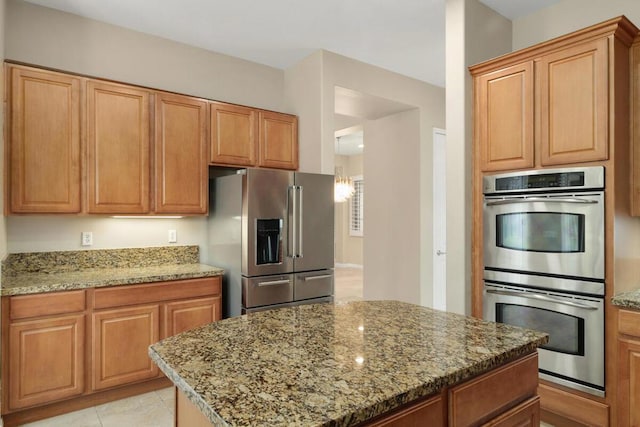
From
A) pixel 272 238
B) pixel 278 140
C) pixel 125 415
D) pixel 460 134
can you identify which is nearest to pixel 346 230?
pixel 278 140

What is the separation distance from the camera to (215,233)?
3.63 m

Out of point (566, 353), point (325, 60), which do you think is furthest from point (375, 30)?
point (566, 353)

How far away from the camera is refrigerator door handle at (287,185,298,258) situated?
3.36 m

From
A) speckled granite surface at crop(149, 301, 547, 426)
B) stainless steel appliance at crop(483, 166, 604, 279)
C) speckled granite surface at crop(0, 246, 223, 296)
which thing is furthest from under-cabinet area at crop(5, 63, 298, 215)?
stainless steel appliance at crop(483, 166, 604, 279)

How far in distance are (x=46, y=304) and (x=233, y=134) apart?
1.95 metres

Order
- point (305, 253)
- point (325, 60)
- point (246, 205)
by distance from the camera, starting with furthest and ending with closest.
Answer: point (325, 60) → point (305, 253) → point (246, 205)

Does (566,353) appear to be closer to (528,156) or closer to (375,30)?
(528,156)

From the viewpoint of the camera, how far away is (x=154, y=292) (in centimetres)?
298

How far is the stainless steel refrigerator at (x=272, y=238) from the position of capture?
319 centimetres

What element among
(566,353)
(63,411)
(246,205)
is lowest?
(63,411)

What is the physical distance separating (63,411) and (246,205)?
74.6 inches

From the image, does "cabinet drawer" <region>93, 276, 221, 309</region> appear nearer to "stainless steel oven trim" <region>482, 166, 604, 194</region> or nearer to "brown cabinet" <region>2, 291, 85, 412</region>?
"brown cabinet" <region>2, 291, 85, 412</region>

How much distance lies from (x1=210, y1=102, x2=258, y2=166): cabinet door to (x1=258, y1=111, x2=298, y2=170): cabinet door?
10 centimetres

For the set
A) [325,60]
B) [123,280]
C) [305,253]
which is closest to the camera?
[123,280]
